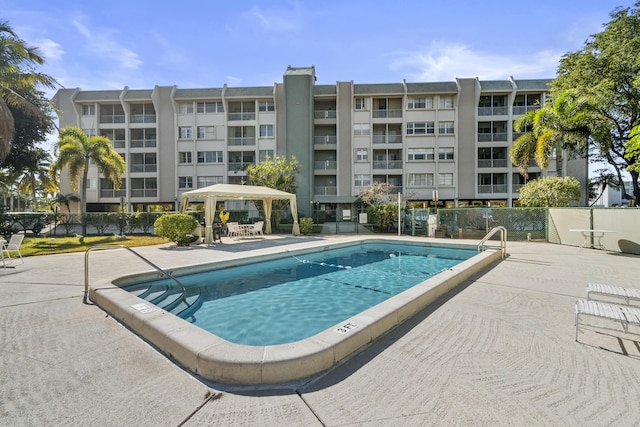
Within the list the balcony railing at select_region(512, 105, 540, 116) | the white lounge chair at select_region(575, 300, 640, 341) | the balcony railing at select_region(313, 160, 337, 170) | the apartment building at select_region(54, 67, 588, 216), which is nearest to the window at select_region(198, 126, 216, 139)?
the apartment building at select_region(54, 67, 588, 216)

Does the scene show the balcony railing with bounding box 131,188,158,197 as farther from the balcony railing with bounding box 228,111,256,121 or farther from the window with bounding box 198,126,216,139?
the balcony railing with bounding box 228,111,256,121

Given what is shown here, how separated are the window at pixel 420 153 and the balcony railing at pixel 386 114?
13.2 feet

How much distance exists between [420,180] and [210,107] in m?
24.6

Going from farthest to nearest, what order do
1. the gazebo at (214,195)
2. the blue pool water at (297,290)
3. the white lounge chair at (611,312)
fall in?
the gazebo at (214,195)
the blue pool water at (297,290)
the white lounge chair at (611,312)

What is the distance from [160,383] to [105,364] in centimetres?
85

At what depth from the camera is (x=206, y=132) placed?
3309 centimetres

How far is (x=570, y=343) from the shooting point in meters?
3.64

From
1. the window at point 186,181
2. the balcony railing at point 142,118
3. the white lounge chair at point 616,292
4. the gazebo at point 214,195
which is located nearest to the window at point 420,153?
the gazebo at point 214,195

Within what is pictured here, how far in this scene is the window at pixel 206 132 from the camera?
108 ft

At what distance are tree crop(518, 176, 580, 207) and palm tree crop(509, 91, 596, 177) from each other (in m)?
1.56

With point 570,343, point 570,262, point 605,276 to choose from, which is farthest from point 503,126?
point 570,343

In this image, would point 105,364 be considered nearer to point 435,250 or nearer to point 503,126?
point 435,250

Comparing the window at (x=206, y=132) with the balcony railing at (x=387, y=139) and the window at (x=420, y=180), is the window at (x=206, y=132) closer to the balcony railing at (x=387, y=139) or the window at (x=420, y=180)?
the balcony railing at (x=387, y=139)

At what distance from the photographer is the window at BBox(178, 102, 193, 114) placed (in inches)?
1308
